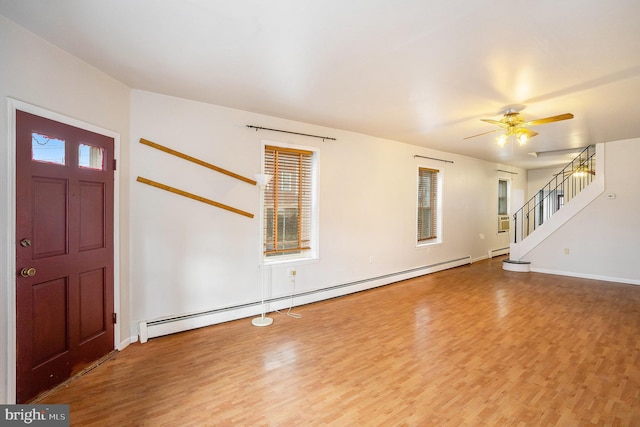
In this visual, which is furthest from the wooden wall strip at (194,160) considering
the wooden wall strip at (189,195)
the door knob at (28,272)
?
the door knob at (28,272)

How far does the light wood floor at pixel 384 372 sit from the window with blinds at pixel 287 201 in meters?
1.03

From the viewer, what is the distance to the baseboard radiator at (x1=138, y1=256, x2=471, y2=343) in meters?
3.37

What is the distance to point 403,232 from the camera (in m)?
6.07

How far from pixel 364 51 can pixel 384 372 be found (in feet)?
9.00

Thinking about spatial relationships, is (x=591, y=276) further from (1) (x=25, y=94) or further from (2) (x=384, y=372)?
(1) (x=25, y=94)

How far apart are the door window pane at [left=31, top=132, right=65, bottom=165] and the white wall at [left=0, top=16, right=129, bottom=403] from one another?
21 centimetres

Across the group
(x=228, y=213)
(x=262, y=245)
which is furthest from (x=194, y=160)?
(x=262, y=245)

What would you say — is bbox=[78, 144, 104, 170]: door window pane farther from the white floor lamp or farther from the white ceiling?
the white floor lamp

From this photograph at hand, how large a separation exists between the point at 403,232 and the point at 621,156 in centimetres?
451

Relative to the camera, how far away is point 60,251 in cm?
248

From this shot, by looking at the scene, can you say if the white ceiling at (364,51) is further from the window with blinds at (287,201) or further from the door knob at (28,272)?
the door knob at (28,272)

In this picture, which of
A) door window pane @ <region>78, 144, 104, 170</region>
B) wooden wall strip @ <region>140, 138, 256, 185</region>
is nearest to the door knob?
door window pane @ <region>78, 144, 104, 170</region>

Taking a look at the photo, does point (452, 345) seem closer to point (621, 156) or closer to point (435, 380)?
point (435, 380)

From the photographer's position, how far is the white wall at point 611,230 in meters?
5.84
